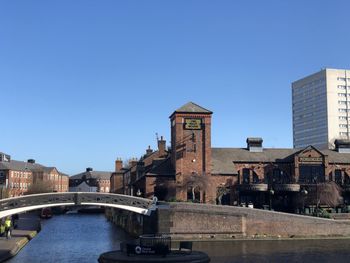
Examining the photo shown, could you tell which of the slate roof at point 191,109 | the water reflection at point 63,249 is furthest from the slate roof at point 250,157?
the water reflection at point 63,249

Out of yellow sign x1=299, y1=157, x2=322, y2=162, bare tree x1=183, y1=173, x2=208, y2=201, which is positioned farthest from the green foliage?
bare tree x1=183, y1=173, x2=208, y2=201

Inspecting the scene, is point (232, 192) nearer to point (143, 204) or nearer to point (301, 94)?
point (143, 204)

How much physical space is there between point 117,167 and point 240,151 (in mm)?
53636

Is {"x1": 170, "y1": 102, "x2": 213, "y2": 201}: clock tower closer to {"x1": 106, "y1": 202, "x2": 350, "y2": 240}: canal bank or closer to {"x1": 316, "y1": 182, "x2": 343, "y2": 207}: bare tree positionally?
{"x1": 106, "y1": 202, "x2": 350, "y2": 240}: canal bank

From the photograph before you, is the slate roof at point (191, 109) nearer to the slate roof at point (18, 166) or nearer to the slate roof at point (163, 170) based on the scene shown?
the slate roof at point (163, 170)

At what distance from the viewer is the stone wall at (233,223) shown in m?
46.9

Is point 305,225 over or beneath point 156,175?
beneath

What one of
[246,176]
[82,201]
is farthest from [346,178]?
[82,201]

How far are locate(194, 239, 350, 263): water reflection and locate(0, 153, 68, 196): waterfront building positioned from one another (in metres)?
71.4

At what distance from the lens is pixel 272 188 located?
59.3 metres

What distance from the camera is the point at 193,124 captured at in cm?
5919

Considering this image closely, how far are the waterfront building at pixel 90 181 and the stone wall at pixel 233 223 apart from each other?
122 meters

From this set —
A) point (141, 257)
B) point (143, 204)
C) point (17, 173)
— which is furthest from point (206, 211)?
point (17, 173)

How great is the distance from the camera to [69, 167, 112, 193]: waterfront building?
549ft
